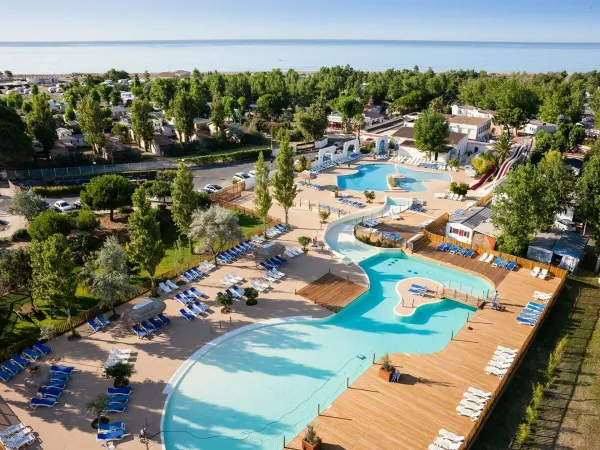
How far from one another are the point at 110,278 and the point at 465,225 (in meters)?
29.2

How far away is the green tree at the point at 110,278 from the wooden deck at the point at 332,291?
11.8 metres

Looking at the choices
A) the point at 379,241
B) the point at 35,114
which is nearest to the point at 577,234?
the point at 379,241

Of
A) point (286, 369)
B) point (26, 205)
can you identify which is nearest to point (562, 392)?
point (286, 369)

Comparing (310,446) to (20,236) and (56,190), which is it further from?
(56,190)

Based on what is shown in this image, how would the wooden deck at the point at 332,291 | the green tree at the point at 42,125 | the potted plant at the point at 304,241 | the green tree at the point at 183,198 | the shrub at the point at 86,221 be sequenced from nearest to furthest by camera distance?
the wooden deck at the point at 332,291, the green tree at the point at 183,198, the potted plant at the point at 304,241, the shrub at the point at 86,221, the green tree at the point at 42,125

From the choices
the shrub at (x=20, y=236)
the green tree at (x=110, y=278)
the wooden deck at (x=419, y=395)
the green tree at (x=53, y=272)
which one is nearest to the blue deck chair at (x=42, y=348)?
the green tree at (x=53, y=272)

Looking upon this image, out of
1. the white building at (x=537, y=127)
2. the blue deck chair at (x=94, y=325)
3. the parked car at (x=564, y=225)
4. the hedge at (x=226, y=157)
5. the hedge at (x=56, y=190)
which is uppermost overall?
the white building at (x=537, y=127)

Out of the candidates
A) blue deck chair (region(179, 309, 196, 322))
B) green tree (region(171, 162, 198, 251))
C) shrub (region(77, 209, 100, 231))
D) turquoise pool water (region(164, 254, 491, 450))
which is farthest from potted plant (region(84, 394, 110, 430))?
shrub (region(77, 209, 100, 231))

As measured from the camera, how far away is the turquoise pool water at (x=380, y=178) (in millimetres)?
56781

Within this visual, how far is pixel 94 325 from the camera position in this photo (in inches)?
1112

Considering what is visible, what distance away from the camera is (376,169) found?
212ft

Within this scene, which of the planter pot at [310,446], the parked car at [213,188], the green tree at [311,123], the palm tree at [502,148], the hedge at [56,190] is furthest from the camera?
the green tree at [311,123]

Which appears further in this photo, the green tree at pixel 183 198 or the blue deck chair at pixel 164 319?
the green tree at pixel 183 198

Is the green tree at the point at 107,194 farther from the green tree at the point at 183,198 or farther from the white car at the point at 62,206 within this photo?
the green tree at the point at 183,198
